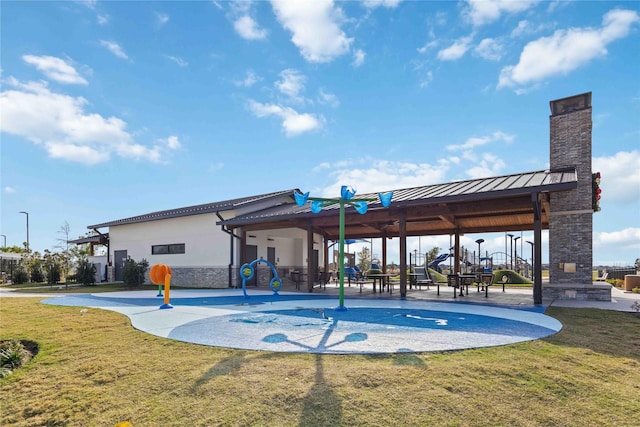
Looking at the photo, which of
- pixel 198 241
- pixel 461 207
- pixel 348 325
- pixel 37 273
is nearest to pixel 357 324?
pixel 348 325

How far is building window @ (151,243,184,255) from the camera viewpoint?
1849 centimetres

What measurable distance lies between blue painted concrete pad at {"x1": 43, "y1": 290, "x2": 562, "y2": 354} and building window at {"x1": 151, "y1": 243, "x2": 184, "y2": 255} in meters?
8.43

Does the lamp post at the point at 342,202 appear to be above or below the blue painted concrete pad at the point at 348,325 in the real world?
above

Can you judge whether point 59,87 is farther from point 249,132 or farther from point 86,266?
point 86,266

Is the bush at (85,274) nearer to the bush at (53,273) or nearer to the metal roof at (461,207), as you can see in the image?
the bush at (53,273)

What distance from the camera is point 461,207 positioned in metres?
11.2

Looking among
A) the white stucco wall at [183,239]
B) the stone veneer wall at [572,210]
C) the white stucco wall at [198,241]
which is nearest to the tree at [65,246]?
the white stucco wall at [198,241]

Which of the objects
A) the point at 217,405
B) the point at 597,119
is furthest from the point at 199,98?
the point at 597,119

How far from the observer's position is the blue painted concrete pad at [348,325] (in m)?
5.37

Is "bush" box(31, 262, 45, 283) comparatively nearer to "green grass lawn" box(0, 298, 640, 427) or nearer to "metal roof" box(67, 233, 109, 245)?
"metal roof" box(67, 233, 109, 245)

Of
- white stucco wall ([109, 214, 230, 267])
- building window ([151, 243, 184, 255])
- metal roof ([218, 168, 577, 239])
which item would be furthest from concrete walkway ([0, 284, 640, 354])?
building window ([151, 243, 184, 255])

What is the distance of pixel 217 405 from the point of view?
3.38 meters

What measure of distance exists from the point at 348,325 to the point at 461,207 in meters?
6.02

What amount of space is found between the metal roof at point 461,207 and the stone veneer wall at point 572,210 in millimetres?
614
